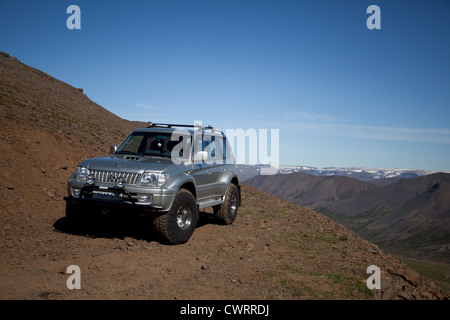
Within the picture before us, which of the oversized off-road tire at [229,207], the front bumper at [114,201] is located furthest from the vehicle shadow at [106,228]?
the oversized off-road tire at [229,207]

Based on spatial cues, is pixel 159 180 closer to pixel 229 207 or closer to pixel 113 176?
pixel 113 176

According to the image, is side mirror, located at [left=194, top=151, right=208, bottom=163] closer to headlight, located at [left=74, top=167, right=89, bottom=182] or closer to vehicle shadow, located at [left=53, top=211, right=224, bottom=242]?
vehicle shadow, located at [left=53, top=211, right=224, bottom=242]

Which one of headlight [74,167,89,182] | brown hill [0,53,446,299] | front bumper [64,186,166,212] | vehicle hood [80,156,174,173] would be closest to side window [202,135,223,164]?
vehicle hood [80,156,174,173]

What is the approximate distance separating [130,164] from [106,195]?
0.74m

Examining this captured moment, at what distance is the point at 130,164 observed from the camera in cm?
689

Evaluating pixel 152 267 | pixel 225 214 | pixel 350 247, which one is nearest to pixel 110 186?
pixel 152 267

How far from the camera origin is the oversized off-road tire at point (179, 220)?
265 inches

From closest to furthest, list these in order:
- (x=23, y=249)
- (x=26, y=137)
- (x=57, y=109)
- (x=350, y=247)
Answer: (x=23, y=249) < (x=350, y=247) < (x=26, y=137) < (x=57, y=109)

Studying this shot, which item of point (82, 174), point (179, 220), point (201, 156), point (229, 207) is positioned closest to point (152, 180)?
point (179, 220)

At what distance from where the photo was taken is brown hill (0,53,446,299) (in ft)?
16.8

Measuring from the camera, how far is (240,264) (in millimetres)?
6719

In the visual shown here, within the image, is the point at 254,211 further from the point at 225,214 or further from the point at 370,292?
the point at 370,292

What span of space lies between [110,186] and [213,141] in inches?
129

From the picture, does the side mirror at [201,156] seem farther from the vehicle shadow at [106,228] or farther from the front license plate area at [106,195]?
the front license plate area at [106,195]
